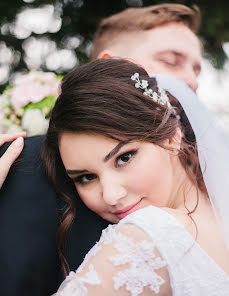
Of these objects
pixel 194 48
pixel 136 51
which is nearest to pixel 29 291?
pixel 136 51

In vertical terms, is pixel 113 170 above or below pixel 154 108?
below

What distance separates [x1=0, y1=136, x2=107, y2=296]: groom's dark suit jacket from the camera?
7.07 ft

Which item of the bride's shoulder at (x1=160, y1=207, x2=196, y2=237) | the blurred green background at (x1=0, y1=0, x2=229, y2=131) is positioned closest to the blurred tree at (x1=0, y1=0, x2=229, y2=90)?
the blurred green background at (x1=0, y1=0, x2=229, y2=131)

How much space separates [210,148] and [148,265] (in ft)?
3.02

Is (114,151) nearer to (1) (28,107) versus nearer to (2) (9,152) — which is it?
(2) (9,152)

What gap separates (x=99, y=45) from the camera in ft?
13.7

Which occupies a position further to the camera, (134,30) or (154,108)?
(134,30)

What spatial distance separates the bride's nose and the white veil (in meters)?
0.50

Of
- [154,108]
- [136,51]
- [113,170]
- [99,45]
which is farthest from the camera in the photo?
[99,45]

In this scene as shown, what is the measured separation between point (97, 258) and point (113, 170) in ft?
1.66

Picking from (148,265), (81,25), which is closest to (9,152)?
(148,265)

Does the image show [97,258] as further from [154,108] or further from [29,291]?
[154,108]

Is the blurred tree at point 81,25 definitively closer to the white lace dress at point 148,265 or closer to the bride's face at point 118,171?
the bride's face at point 118,171

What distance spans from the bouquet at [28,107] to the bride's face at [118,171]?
1.00 m
